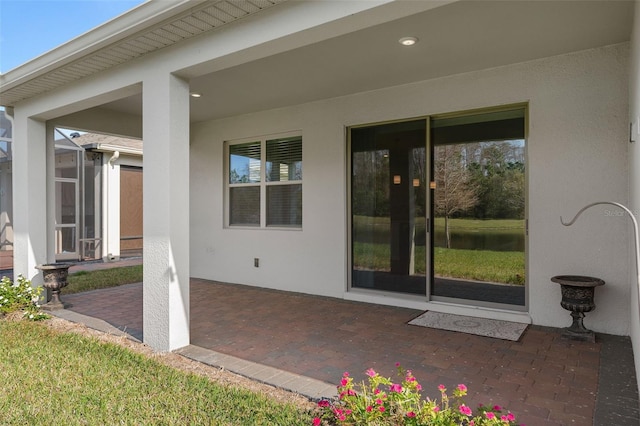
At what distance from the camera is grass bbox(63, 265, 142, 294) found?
683 cm

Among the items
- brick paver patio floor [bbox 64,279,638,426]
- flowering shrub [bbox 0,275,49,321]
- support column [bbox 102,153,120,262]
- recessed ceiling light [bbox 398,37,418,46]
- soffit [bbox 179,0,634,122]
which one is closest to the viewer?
brick paver patio floor [bbox 64,279,638,426]

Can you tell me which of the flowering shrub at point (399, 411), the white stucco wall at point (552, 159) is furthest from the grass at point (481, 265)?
the flowering shrub at point (399, 411)

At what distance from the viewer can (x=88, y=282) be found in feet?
23.8

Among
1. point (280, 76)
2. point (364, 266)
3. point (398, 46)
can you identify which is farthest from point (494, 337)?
point (280, 76)

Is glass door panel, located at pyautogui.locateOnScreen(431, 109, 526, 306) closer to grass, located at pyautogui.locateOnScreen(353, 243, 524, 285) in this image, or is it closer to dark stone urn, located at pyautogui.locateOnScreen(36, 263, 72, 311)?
grass, located at pyautogui.locateOnScreen(353, 243, 524, 285)

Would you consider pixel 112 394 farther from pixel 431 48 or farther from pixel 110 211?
pixel 110 211

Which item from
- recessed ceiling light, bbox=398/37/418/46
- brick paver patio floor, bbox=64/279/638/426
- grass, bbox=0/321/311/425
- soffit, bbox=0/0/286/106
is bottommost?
brick paver patio floor, bbox=64/279/638/426

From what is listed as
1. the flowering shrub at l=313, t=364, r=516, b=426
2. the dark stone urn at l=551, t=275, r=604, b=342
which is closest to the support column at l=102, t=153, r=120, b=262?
the flowering shrub at l=313, t=364, r=516, b=426

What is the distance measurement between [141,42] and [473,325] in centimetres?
458

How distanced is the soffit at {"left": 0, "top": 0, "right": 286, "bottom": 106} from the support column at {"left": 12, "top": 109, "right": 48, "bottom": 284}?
25.9 inches


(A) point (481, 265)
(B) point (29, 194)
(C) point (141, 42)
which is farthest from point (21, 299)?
(A) point (481, 265)

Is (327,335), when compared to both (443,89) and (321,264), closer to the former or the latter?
(321,264)

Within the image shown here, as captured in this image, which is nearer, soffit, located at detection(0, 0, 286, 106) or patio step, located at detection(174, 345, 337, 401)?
patio step, located at detection(174, 345, 337, 401)

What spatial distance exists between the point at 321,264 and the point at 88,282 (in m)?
4.43
